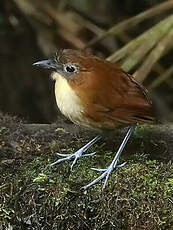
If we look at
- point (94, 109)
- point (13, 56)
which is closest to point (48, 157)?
point (94, 109)

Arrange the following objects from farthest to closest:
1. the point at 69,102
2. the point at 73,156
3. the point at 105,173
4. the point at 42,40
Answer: the point at 42,40
the point at 73,156
the point at 105,173
the point at 69,102

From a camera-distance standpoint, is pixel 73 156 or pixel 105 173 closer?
pixel 105 173

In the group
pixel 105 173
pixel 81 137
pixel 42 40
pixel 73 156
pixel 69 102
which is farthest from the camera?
pixel 42 40

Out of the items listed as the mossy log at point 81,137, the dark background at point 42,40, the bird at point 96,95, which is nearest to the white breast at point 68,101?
the bird at point 96,95

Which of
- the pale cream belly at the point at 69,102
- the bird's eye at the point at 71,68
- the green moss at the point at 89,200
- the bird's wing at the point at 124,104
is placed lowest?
the green moss at the point at 89,200

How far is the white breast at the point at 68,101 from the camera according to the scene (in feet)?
7.19

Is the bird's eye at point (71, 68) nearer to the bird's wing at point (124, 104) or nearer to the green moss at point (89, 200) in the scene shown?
the bird's wing at point (124, 104)

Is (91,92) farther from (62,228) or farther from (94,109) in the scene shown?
(62,228)

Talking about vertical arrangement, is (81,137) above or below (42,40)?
below

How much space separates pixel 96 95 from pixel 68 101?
A: 0.12 m

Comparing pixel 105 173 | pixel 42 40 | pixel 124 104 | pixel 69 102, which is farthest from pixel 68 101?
pixel 42 40

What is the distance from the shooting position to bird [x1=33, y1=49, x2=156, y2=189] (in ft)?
7.22

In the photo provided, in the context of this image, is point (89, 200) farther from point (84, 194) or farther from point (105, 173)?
point (105, 173)

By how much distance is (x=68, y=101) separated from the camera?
2.20 m
